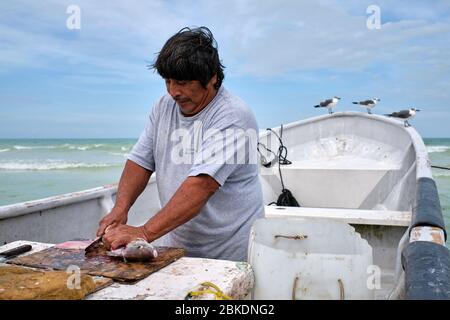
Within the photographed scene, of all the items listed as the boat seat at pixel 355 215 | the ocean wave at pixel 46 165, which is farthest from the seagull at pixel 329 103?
the ocean wave at pixel 46 165

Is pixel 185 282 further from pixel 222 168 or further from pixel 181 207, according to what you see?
pixel 222 168

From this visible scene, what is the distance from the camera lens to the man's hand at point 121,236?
1803mm

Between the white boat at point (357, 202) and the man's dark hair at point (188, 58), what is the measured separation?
2.72 ft

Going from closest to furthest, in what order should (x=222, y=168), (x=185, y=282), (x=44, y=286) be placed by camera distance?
(x=44, y=286)
(x=185, y=282)
(x=222, y=168)

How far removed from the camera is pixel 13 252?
5.97 ft

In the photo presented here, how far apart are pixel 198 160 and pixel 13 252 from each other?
923 mm

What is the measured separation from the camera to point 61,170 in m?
20.8

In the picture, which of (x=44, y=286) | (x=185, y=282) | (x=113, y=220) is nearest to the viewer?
(x=44, y=286)

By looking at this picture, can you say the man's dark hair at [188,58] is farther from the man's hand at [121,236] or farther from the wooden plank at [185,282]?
the wooden plank at [185,282]

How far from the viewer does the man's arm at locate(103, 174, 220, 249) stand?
1850mm

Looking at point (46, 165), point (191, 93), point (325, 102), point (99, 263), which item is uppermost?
point (325, 102)

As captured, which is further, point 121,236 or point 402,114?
point 402,114

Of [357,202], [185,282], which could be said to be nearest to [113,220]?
[185,282]

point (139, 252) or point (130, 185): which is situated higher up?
point (130, 185)
